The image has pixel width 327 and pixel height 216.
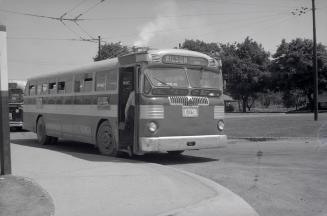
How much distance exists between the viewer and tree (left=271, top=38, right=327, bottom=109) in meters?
64.2

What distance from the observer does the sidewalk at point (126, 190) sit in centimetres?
708

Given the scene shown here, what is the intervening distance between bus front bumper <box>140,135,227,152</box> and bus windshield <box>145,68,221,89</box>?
53.0 inches

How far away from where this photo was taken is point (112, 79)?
539 inches

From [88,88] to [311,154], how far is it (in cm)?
683

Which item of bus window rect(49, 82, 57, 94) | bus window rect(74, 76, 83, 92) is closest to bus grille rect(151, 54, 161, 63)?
bus window rect(74, 76, 83, 92)

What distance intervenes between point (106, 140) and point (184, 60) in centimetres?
317

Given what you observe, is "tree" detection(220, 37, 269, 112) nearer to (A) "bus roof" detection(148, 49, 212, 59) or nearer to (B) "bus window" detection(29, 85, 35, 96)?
(B) "bus window" detection(29, 85, 35, 96)

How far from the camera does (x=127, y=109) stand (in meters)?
12.9

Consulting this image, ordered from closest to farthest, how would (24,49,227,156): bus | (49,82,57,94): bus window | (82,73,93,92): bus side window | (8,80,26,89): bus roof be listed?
(24,49,227,156): bus, (82,73,93,92): bus side window, (49,82,57,94): bus window, (8,80,26,89): bus roof

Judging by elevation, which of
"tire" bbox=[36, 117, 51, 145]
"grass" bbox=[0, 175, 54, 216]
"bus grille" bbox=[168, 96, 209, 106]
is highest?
"bus grille" bbox=[168, 96, 209, 106]

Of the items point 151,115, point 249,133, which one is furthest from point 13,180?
point 249,133

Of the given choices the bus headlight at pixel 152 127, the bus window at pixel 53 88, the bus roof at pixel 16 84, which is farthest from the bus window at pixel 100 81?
the bus roof at pixel 16 84

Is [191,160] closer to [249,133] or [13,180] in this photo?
[13,180]

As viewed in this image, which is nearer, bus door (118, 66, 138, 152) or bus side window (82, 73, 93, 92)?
bus door (118, 66, 138, 152)
